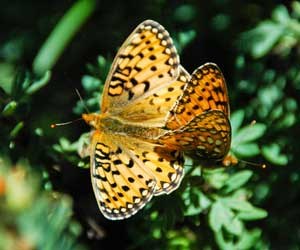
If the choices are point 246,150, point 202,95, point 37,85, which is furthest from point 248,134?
point 37,85

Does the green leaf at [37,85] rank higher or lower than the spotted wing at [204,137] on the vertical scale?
higher

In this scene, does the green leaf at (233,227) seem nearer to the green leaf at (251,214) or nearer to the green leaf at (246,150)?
the green leaf at (251,214)

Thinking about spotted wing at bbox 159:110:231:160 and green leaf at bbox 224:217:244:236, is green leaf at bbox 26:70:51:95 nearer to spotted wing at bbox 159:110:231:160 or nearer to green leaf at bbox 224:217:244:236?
spotted wing at bbox 159:110:231:160

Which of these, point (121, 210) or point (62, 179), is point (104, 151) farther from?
point (62, 179)

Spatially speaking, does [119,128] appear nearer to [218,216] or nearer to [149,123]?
[149,123]

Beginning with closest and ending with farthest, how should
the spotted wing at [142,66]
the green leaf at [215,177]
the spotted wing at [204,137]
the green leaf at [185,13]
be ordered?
the spotted wing at [204,137]
the spotted wing at [142,66]
the green leaf at [215,177]
the green leaf at [185,13]

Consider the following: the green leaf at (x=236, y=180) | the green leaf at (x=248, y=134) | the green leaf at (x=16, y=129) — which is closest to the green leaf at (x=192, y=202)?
the green leaf at (x=236, y=180)

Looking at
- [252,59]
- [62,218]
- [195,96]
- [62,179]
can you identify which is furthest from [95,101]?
[62,218]

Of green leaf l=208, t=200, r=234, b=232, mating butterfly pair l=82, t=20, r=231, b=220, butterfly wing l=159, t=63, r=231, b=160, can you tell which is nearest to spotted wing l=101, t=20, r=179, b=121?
mating butterfly pair l=82, t=20, r=231, b=220
